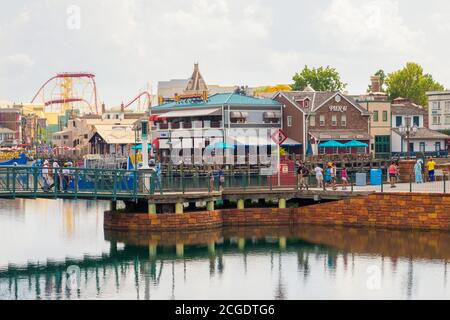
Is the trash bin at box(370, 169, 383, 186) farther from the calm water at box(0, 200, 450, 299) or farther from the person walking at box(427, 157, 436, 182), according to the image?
the calm water at box(0, 200, 450, 299)

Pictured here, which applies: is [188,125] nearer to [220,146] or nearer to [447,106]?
[220,146]

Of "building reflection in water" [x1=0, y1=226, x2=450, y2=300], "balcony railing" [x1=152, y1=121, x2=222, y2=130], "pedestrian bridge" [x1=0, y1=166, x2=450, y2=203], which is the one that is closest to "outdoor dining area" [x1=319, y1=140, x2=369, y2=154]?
"balcony railing" [x1=152, y1=121, x2=222, y2=130]

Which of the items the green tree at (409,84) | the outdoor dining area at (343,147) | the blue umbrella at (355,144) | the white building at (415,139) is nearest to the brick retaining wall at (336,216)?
the outdoor dining area at (343,147)

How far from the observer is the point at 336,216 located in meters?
60.4

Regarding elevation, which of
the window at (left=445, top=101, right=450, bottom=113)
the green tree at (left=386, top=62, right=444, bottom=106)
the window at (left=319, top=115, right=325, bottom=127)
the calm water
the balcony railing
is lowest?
the calm water

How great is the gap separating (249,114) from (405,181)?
87.0 ft

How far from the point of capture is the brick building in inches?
3738

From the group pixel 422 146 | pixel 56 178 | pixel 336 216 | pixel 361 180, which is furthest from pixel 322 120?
pixel 56 178

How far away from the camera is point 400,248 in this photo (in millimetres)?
52625

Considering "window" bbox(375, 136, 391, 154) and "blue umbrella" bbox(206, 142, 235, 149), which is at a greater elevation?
"window" bbox(375, 136, 391, 154)

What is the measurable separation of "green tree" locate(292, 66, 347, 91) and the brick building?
41.9m
